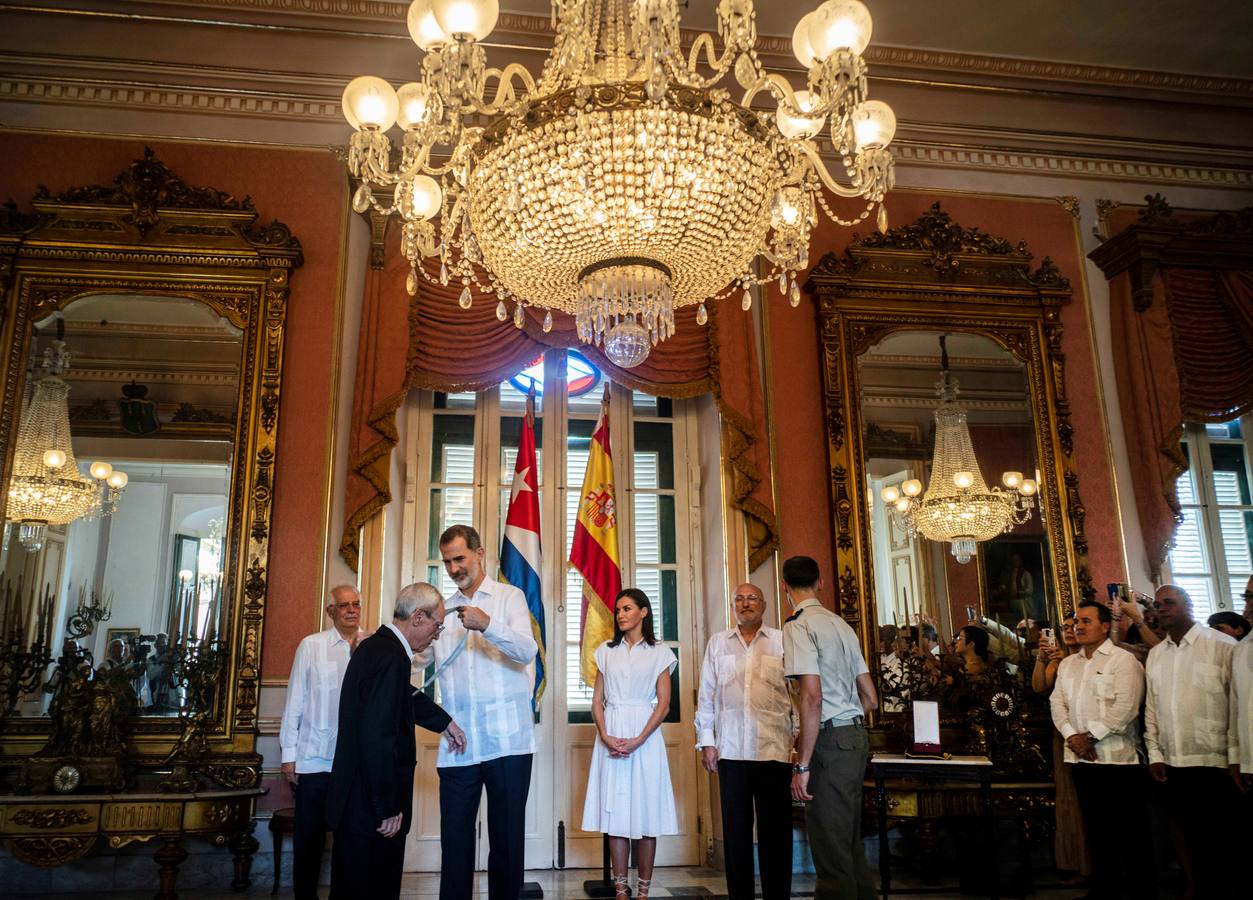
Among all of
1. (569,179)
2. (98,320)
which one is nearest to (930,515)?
(569,179)

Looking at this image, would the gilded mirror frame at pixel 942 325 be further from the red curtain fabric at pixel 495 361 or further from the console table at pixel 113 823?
the console table at pixel 113 823

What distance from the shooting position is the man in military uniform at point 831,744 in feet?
12.5

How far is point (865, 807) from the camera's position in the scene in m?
5.33

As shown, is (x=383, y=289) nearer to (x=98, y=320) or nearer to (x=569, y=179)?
(x=98, y=320)

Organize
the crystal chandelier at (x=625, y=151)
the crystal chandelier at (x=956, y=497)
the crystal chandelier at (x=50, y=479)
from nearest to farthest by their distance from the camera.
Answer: the crystal chandelier at (x=625, y=151) < the crystal chandelier at (x=50, y=479) < the crystal chandelier at (x=956, y=497)

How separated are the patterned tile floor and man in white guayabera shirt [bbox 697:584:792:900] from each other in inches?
31.2

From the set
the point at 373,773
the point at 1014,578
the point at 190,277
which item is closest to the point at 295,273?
the point at 190,277

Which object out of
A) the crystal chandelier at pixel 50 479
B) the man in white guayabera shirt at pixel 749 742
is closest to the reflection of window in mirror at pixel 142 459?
the crystal chandelier at pixel 50 479

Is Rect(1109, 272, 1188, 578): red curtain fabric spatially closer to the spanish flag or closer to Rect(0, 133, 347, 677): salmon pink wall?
the spanish flag

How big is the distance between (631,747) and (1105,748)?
2343mm

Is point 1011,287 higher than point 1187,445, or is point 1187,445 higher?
point 1011,287

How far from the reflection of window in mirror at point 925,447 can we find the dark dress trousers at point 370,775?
358 centimetres

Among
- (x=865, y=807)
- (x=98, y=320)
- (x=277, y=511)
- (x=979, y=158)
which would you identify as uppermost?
(x=979, y=158)

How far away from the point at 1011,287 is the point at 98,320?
19.1 ft
